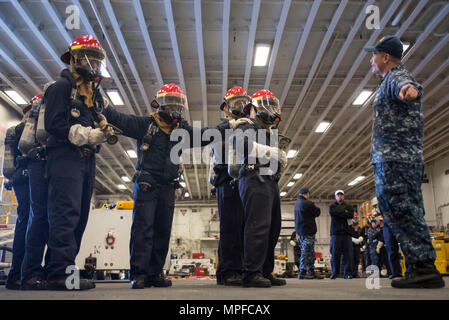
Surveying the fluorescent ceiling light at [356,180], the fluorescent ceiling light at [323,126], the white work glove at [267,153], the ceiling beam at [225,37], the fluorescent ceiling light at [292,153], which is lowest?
the white work glove at [267,153]

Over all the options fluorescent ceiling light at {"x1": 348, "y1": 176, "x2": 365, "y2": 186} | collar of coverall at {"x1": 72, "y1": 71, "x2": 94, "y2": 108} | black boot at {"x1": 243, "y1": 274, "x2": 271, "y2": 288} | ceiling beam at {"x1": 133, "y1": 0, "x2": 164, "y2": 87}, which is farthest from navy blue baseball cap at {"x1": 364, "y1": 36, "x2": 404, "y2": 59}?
fluorescent ceiling light at {"x1": 348, "y1": 176, "x2": 365, "y2": 186}

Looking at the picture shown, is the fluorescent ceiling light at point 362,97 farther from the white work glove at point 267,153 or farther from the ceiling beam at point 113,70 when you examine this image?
the white work glove at point 267,153

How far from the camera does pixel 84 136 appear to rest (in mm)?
2957

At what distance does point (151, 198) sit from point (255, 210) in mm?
978

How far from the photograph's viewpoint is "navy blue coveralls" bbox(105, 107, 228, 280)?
331 cm

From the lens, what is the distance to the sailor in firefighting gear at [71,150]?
282 centimetres

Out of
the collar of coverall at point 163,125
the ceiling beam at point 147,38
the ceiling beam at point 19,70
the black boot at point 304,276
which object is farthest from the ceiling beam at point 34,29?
the black boot at point 304,276

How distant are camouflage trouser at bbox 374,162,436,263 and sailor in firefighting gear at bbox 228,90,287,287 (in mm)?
934

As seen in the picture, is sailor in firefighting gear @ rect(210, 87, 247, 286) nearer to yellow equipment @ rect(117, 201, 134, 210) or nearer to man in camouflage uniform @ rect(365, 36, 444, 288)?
man in camouflage uniform @ rect(365, 36, 444, 288)

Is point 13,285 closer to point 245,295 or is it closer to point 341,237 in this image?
point 245,295

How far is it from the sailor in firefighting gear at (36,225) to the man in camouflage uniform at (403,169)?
269 cm

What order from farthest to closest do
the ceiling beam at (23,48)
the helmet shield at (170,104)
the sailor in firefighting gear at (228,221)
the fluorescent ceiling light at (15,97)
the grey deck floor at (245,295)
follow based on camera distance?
the fluorescent ceiling light at (15,97) → the ceiling beam at (23,48) → the sailor in firefighting gear at (228,221) → the helmet shield at (170,104) → the grey deck floor at (245,295)

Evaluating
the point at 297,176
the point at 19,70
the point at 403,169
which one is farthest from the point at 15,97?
the point at 297,176
